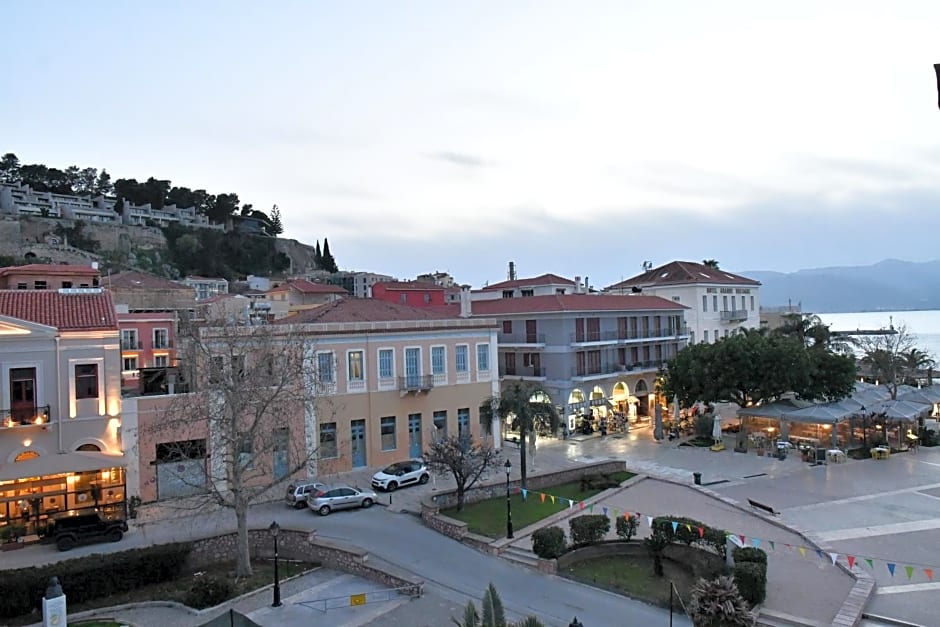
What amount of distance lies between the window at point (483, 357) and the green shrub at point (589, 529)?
13770 millimetres

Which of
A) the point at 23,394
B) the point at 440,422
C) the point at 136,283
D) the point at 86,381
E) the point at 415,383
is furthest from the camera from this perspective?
the point at 136,283

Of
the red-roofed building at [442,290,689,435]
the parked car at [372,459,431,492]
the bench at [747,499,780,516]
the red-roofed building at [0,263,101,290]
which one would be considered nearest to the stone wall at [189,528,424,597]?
the parked car at [372,459,431,492]

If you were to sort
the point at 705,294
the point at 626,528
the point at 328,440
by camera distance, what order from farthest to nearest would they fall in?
the point at 705,294
the point at 328,440
the point at 626,528

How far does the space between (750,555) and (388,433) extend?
667 inches

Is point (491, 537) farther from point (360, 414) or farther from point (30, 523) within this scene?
point (30, 523)

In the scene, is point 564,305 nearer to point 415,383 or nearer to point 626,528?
point 415,383

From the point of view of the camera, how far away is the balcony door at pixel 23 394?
65.1ft

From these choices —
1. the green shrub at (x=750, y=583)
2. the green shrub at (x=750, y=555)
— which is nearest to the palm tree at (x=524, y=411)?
the green shrub at (x=750, y=555)

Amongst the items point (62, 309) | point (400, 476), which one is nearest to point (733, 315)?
point (400, 476)

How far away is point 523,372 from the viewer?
38281mm

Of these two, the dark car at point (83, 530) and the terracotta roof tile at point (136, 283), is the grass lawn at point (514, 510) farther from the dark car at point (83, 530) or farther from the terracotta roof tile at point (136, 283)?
the terracotta roof tile at point (136, 283)

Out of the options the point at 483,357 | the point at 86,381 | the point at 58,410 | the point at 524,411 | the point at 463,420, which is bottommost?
the point at 463,420

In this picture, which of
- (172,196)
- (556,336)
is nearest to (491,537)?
(556,336)

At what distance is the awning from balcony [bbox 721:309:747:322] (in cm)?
4536
